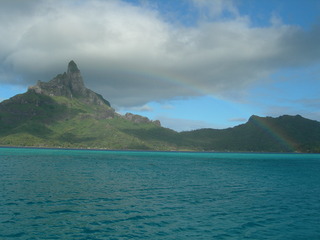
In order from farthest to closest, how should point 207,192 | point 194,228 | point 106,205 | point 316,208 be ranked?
1. point 207,192
2. point 316,208
3. point 106,205
4. point 194,228

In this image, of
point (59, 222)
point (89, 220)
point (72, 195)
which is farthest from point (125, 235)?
point (72, 195)

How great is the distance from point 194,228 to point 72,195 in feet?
84.9

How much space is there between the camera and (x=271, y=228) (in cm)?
3259

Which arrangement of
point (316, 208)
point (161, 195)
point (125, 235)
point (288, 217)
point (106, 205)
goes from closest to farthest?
point (125, 235) → point (288, 217) → point (106, 205) → point (316, 208) → point (161, 195)

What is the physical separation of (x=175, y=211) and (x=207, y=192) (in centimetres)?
1900

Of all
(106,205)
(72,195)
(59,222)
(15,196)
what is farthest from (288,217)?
(15,196)

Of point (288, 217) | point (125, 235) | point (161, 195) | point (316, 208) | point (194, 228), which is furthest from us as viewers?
point (161, 195)

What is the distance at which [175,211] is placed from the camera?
127 feet

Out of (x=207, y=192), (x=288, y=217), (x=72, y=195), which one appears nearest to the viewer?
(x=288, y=217)

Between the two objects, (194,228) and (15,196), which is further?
(15,196)

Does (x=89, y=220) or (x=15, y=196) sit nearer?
(x=89, y=220)

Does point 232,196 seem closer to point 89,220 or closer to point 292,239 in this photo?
point 292,239

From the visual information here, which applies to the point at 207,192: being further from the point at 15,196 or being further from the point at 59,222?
the point at 15,196

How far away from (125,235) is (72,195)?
23026mm
